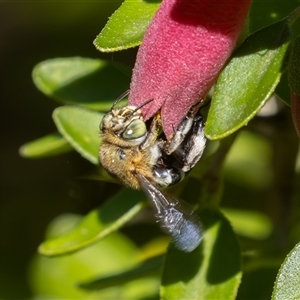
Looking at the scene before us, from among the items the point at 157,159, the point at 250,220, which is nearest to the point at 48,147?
the point at 157,159

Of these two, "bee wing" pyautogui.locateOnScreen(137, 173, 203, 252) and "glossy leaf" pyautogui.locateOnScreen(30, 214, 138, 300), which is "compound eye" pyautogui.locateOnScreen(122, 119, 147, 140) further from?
"glossy leaf" pyautogui.locateOnScreen(30, 214, 138, 300)

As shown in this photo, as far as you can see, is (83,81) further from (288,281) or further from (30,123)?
(30,123)

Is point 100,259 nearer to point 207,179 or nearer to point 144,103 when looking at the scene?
point 207,179

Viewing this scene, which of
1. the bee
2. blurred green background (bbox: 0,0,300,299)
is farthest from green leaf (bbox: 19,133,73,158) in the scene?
the bee

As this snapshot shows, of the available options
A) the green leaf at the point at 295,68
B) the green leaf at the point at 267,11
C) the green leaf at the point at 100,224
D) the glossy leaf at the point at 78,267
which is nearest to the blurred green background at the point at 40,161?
the glossy leaf at the point at 78,267

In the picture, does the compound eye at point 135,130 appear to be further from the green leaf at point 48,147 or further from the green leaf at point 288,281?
the green leaf at point 48,147
